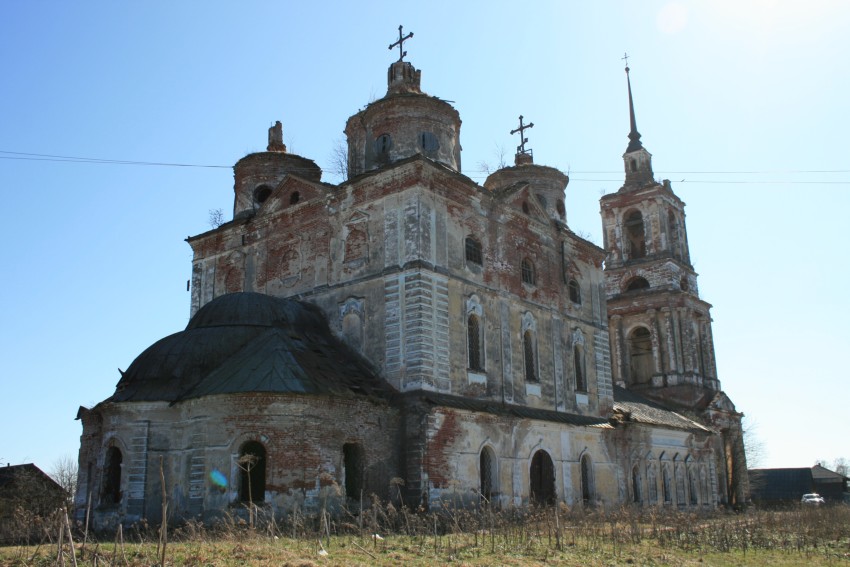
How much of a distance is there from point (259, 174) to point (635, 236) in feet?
60.7

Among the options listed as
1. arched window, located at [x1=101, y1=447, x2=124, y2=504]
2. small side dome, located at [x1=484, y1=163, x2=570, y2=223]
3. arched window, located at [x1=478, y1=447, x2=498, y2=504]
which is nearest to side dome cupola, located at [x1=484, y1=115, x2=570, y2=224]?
small side dome, located at [x1=484, y1=163, x2=570, y2=223]

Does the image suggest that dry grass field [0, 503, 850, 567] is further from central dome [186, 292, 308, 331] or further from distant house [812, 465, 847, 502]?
distant house [812, 465, 847, 502]

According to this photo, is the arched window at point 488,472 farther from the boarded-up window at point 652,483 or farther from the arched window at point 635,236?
the arched window at point 635,236

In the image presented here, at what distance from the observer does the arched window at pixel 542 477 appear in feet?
71.1

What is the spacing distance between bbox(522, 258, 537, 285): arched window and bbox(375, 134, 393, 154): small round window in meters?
4.95

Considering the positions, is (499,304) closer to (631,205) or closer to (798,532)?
(798,532)

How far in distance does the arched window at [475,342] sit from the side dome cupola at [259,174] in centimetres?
734

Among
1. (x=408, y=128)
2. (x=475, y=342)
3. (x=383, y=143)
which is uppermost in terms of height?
(x=408, y=128)

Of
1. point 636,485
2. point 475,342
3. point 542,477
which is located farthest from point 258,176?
point 636,485

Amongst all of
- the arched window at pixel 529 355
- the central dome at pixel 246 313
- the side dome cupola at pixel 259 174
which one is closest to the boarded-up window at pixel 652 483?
the arched window at pixel 529 355

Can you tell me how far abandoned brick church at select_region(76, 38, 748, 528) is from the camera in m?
16.9

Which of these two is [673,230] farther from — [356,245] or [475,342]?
[356,245]

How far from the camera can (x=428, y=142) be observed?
74.9 ft

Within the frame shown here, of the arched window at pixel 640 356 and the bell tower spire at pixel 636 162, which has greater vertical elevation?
the bell tower spire at pixel 636 162
